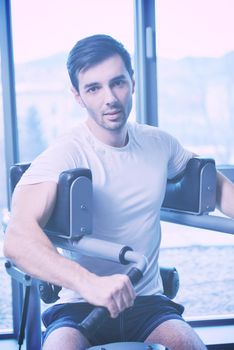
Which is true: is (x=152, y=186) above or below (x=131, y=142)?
below

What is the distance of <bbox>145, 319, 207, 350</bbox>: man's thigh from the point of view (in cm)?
126

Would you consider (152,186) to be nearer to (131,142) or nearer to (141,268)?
(131,142)

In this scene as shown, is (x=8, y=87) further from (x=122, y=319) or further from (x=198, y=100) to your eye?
(x=122, y=319)

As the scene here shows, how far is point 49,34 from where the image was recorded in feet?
7.11

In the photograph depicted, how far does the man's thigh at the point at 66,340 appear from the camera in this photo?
120 cm

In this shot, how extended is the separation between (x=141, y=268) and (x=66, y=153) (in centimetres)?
51

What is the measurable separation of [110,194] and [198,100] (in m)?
1.42

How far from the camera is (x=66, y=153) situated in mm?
1388

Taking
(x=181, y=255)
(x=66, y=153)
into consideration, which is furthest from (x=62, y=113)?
(x=181, y=255)

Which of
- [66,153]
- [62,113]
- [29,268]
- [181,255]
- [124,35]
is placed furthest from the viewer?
[181,255]

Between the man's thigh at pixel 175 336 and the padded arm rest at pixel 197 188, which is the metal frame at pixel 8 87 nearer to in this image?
the padded arm rest at pixel 197 188

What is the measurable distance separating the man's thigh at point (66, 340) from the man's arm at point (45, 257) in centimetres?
20

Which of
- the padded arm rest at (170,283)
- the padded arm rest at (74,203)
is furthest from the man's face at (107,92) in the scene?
the padded arm rest at (170,283)

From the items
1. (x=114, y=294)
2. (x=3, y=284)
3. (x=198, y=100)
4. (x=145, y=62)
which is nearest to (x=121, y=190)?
(x=114, y=294)
